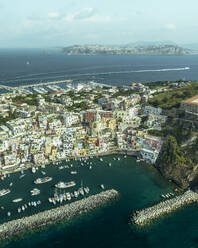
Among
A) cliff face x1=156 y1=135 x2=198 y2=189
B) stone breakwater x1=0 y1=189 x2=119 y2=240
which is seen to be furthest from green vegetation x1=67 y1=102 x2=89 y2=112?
stone breakwater x1=0 y1=189 x2=119 y2=240

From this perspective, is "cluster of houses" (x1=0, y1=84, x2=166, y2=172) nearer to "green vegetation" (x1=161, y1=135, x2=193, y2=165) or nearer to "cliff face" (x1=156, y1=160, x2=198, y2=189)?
"green vegetation" (x1=161, y1=135, x2=193, y2=165)

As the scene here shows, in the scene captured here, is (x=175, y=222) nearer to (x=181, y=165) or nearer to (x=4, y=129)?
(x=181, y=165)

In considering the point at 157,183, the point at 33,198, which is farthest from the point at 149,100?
the point at 33,198

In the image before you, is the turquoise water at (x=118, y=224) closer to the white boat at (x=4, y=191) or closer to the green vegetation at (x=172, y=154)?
the white boat at (x=4, y=191)

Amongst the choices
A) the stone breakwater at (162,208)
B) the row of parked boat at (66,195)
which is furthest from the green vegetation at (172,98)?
the row of parked boat at (66,195)

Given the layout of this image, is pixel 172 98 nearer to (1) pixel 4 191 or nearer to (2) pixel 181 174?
(2) pixel 181 174

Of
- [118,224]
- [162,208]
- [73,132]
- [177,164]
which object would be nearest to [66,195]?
[118,224]
